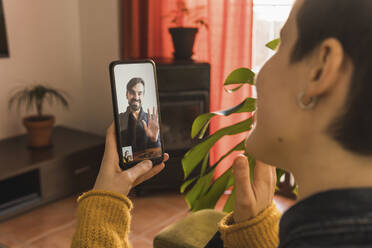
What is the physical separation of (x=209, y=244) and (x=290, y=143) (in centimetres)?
56

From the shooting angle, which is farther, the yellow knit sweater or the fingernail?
the fingernail

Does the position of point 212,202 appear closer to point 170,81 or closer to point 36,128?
point 170,81

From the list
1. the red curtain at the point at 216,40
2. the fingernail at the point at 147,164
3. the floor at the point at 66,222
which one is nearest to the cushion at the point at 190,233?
the fingernail at the point at 147,164

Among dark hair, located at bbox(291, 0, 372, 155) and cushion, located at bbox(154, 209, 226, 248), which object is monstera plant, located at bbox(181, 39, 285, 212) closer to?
cushion, located at bbox(154, 209, 226, 248)

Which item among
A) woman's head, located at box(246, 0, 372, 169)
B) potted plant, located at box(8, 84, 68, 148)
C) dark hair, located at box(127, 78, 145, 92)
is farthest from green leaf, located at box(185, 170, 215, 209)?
potted plant, located at box(8, 84, 68, 148)

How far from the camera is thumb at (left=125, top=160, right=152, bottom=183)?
2.70 ft

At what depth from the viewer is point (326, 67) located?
442 millimetres

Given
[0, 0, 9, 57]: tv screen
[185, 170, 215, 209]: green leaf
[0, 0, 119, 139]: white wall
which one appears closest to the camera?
[185, 170, 215, 209]: green leaf

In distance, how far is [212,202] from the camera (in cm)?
109

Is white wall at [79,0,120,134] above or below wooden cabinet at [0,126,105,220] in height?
above

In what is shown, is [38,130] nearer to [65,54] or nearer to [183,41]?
[65,54]

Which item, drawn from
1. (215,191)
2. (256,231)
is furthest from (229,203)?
(256,231)

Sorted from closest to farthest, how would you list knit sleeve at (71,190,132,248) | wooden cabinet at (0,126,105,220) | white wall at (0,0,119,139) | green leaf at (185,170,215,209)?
knit sleeve at (71,190,132,248) → green leaf at (185,170,215,209) → wooden cabinet at (0,126,105,220) → white wall at (0,0,119,139)

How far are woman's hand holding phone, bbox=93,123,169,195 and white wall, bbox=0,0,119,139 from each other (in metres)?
1.99
